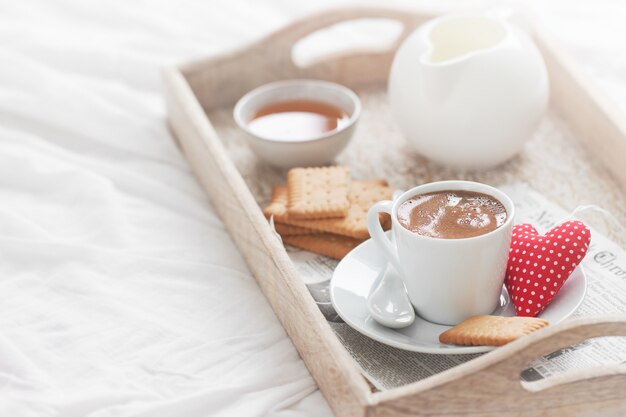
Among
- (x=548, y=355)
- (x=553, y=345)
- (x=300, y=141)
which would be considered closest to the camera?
(x=553, y=345)

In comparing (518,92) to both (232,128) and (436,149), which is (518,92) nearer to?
(436,149)

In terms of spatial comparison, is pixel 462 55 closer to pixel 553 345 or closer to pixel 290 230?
pixel 290 230

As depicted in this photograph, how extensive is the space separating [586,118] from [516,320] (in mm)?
453

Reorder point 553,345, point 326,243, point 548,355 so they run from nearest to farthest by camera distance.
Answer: point 553,345
point 548,355
point 326,243

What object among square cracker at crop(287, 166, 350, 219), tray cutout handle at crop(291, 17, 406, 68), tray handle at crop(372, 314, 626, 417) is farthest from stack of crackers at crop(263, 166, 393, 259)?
tray cutout handle at crop(291, 17, 406, 68)

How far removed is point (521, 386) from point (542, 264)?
0.16 meters

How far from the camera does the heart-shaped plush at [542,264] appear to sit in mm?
770

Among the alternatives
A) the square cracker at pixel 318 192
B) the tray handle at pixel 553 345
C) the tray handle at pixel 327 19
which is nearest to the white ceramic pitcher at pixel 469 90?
the square cracker at pixel 318 192

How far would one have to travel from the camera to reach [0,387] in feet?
2.53

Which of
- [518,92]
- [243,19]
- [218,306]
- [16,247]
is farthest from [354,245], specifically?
[243,19]

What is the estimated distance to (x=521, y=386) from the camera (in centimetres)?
66

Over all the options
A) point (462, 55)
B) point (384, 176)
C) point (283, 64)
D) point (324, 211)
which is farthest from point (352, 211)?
point (283, 64)

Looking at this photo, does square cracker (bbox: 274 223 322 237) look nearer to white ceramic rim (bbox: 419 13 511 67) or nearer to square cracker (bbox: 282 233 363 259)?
square cracker (bbox: 282 233 363 259)

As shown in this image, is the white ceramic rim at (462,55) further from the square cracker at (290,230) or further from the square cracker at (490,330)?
the square cracker at (490,330)
